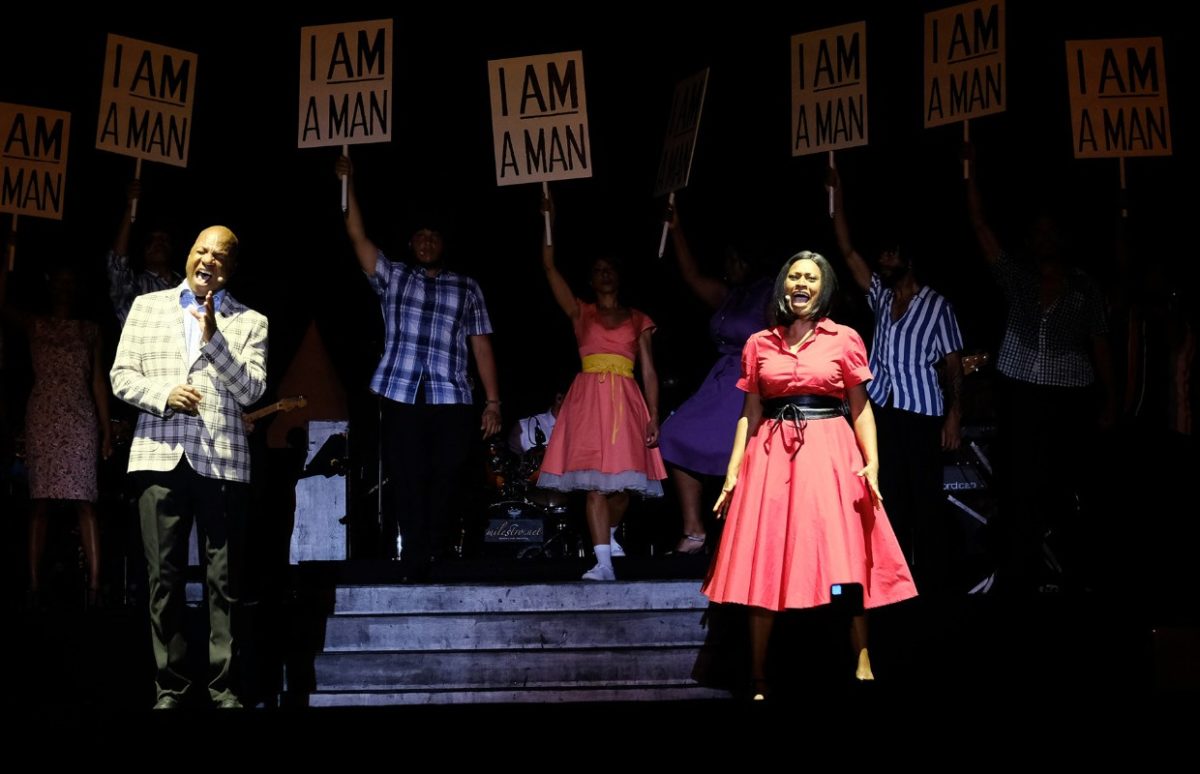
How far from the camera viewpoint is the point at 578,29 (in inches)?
336

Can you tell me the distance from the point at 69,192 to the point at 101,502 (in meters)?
1.98

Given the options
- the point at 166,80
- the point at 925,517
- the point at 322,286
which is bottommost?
the point at 925,517

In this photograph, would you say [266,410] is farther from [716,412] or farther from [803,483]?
[803,483]

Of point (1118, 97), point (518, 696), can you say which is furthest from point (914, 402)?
point (518, 696)

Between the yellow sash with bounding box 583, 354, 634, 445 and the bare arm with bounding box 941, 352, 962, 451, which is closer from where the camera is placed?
the bare arm with bounding box 941, 352, 962, 451

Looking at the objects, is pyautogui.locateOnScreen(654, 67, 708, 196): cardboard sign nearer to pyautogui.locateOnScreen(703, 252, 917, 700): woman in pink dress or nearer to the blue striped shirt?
the blue striped shirt

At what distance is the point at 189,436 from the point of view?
5.59m

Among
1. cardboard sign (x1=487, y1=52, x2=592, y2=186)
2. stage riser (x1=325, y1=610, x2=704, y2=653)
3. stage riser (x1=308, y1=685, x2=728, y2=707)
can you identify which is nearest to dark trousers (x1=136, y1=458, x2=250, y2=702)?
stage riser (x1=308, y1=685, x2=728, y2=707)

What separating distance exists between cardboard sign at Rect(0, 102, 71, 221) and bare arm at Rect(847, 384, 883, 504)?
4416mm

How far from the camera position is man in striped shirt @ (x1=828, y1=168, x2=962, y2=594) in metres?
6.77

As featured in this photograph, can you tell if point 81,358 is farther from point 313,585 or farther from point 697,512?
point 697,512

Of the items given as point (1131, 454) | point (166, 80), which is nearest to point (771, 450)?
point (1131, 454)

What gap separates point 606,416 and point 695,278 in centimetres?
97

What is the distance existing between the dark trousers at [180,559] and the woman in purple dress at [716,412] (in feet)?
8.43
